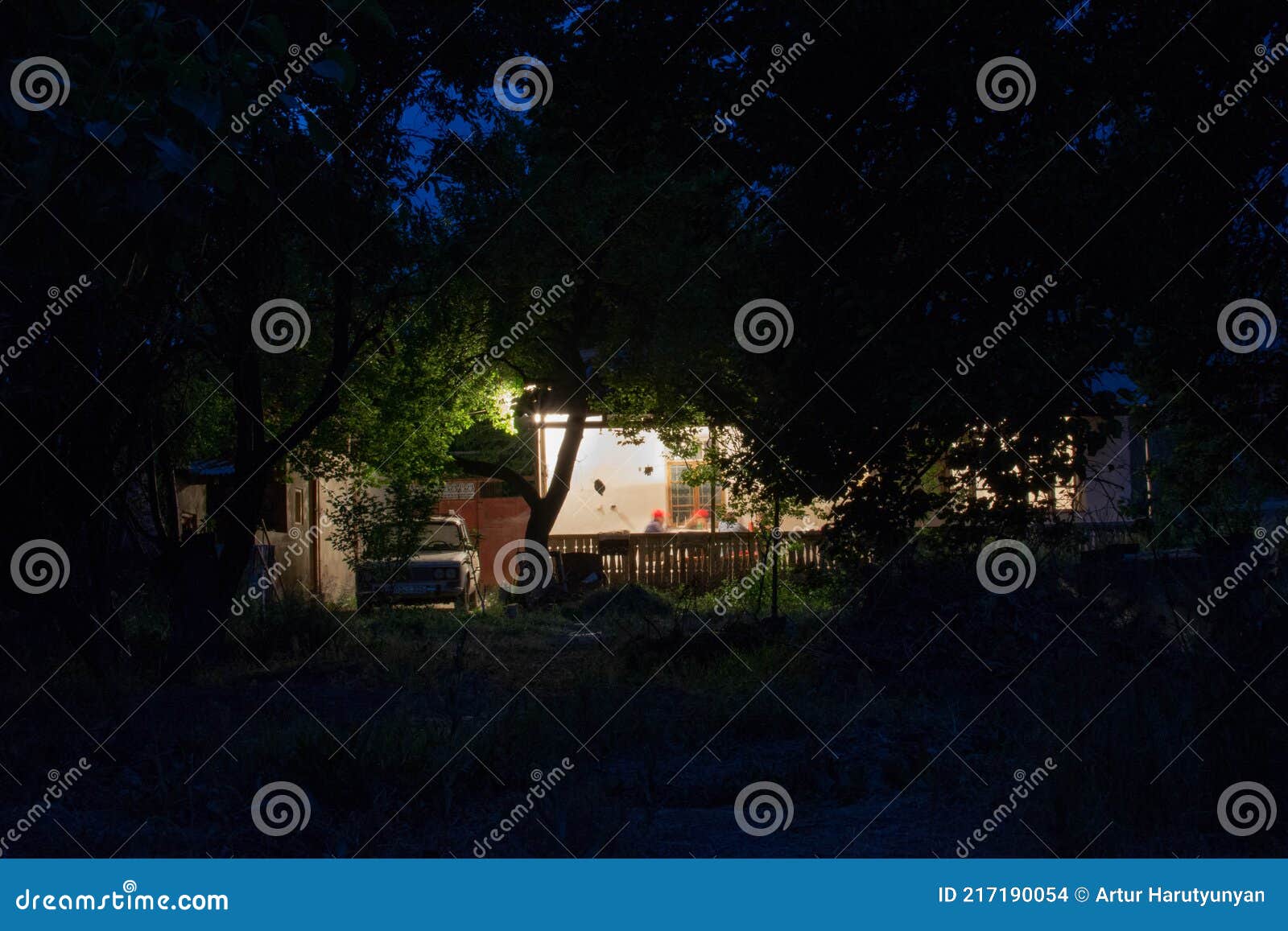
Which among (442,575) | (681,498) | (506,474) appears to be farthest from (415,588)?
(681,498)

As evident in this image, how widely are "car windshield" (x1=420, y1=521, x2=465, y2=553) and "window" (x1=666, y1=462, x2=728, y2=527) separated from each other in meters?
5.58

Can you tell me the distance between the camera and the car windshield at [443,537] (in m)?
23.6

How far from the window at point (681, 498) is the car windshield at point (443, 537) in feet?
18.3

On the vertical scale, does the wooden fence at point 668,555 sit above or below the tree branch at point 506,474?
above

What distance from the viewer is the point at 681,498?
29.1 metres

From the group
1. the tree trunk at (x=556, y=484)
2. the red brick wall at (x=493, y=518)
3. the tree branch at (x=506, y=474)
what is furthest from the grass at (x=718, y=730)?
the red brick wall at (x=493, y=518)

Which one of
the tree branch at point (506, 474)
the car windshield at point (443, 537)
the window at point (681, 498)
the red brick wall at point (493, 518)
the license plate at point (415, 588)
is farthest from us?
the red brick wall at point (493, 518)

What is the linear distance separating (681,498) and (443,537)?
21.0ft

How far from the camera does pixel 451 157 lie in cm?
1204

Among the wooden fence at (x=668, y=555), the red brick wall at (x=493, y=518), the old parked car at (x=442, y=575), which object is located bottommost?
the old parked car at (x=442, y=575)

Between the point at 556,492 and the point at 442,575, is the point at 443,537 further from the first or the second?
the point at 556,492

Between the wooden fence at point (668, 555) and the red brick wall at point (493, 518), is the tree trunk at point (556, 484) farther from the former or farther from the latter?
the red brick wall at point (493, 518)

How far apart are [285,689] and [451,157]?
17.3 ft

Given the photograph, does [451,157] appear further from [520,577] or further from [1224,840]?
[520,577]
